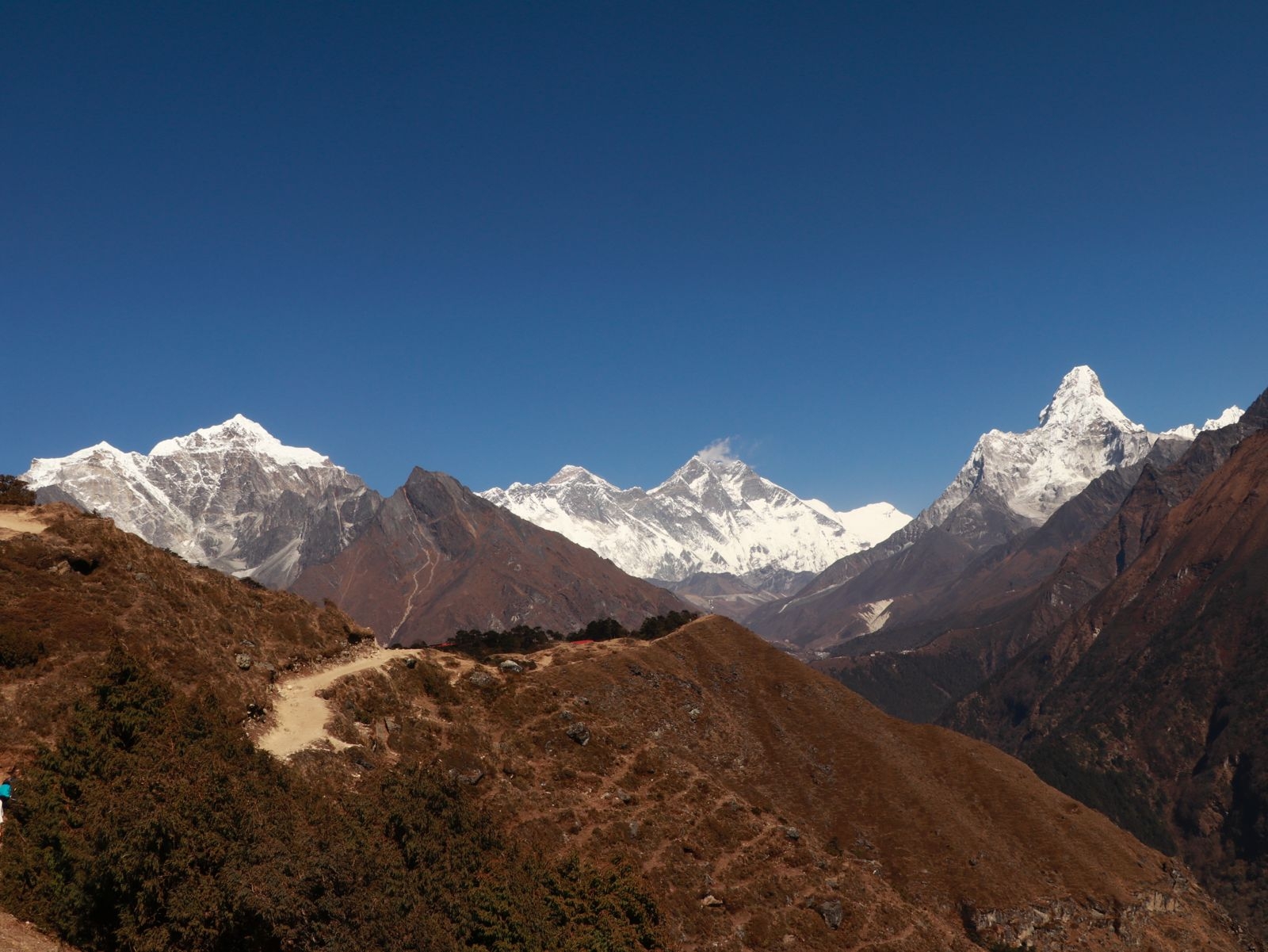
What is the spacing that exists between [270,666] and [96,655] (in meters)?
16.3

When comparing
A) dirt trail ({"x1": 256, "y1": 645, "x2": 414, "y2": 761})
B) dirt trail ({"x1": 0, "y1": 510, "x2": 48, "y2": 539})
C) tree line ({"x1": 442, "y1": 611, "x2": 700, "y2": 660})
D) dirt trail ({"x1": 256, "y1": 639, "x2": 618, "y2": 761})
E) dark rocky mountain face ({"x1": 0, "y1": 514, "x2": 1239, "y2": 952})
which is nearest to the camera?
dark rocky mountain face ({"x1": 0, "y1": 514, "x2": 1239, "y2": 952})

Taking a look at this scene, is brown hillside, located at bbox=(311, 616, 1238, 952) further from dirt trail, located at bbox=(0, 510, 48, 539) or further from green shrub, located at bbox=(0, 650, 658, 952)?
dirt trail, located at bbox=(0, 510, 48, 539)

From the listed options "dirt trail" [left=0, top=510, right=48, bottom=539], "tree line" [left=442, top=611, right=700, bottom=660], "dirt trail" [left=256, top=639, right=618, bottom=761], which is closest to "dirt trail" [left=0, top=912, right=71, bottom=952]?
"dirt trail" [left=256, top=639, right=618, bottom=761]

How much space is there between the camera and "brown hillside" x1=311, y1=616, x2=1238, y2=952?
7262 cm

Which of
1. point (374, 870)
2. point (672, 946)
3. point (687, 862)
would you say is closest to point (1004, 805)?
point (687, 862)

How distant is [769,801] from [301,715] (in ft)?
219

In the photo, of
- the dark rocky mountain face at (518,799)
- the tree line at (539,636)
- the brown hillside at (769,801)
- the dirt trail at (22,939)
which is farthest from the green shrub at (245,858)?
the tree line at (539,636)

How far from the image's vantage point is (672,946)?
6091 centimetres

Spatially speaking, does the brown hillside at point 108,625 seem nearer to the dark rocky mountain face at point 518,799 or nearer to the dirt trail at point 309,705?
the dark rocky mountain face at point 518,799

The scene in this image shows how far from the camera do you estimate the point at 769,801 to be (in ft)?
377

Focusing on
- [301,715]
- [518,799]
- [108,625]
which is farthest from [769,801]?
[108,625]

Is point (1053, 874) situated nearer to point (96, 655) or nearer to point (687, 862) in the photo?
point (687, 862)

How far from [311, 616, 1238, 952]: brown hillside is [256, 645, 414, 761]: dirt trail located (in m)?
2.24

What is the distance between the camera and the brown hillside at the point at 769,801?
72.6 meters
